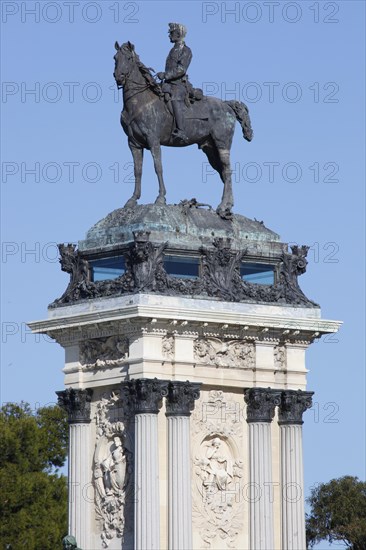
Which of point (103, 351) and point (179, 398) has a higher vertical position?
point (103, 351)

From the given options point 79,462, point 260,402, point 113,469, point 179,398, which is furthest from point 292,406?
point 79,462

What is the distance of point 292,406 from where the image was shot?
50688 millimetres

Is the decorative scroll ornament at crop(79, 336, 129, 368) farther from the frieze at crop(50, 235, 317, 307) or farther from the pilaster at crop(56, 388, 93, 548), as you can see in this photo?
the frieze at crop(50, 235, 317, 307)

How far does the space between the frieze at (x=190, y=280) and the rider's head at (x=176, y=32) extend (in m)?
3.82

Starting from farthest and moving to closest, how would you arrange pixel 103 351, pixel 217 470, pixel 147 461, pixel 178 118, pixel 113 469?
1. pixel 178 118
2. pixel 103 351
3. pixel 217 470
4. pixel 113 469
5. pixel 147 461

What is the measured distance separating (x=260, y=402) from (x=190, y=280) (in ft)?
8.15

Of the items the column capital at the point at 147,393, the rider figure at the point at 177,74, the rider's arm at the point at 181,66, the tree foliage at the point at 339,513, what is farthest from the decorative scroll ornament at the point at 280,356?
the tree foliage at the point at 339,513

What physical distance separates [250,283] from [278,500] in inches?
149

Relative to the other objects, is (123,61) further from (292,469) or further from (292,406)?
(292,469)

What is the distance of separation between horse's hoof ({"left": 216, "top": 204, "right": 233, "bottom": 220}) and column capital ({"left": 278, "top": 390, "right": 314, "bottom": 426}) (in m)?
3.23

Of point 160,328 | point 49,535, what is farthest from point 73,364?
point 49,535

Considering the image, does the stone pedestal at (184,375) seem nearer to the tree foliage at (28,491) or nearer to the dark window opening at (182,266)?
the dark window opening at (182,266)

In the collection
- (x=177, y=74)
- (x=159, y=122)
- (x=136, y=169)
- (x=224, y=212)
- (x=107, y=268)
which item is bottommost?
(x=107, y=268)

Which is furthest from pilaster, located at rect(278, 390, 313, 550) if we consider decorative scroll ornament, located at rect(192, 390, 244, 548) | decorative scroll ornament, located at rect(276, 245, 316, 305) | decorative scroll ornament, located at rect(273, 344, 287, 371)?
decorative scroll ornament, located at rect(276, 245, 316, 305)
